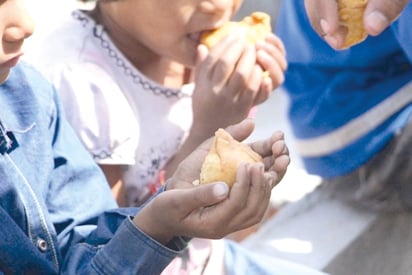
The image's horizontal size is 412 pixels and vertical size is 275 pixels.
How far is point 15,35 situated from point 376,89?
3.13ft

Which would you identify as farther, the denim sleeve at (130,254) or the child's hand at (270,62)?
the child's hand at (270,62)

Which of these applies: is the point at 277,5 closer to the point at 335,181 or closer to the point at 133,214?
→ the point at 335,181

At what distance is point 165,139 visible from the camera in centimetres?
181

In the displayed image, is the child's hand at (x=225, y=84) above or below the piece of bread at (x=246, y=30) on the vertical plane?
below

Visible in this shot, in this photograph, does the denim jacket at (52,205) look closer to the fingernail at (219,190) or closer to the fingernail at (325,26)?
the fingernail at (219,190)

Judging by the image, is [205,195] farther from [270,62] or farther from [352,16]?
[270,62]

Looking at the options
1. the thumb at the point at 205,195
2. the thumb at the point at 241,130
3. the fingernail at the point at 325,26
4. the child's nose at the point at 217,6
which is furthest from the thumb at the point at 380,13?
the child's nose at the point at 217,6

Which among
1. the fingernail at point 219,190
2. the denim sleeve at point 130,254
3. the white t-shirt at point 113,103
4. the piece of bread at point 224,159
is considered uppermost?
the fingernail at point 219,190

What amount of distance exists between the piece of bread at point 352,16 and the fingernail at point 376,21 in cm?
9

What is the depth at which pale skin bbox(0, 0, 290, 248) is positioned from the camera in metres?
1.13

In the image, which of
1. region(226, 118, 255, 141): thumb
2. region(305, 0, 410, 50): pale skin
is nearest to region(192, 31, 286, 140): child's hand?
region(305, 0, 410, 50): pale skin

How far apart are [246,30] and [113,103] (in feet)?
0.91

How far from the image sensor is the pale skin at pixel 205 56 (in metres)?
1.68

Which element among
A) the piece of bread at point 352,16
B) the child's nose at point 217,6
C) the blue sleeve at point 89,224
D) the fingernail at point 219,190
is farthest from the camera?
the child's nose at point 217,6
